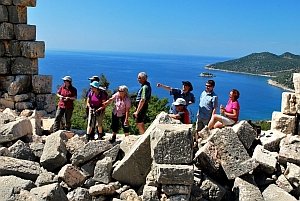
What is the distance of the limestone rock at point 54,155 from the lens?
8.70 m

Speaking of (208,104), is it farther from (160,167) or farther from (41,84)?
(41,84)

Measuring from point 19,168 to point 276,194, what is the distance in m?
4.89

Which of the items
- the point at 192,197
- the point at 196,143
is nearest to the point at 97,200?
the point at 192,197

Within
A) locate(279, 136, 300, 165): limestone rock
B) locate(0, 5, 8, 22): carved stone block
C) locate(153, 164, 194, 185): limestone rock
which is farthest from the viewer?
locate(0, 5, 8, 22): carved stone block

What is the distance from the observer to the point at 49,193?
7.13 metres

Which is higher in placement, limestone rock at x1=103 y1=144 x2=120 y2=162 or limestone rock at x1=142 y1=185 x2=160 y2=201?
limestone rock at x1=103 y1=144 x2=120 y2=162

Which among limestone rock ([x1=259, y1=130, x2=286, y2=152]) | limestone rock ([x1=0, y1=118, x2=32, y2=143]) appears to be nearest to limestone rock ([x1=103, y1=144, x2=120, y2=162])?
limestone rock ([x1=0, y1=118, x2=32, y2=143])

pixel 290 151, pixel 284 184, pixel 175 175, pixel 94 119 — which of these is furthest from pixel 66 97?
pixel 284 184

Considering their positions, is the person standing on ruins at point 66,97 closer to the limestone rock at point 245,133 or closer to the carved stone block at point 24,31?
the limestone rock at point 245,133

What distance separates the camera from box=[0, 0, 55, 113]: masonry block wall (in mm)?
14383

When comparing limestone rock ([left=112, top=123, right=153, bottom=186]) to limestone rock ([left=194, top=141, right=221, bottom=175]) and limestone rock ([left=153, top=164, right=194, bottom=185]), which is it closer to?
limestone rock ([left=153, top=164, right=194, bottom=185])

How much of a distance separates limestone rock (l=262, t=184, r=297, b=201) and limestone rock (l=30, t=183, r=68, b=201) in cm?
367

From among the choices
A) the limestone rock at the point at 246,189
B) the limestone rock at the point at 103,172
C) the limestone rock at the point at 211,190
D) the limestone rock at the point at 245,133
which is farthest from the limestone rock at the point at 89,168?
the limestone rock at the point at 245,133

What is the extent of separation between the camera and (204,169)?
844 cm
